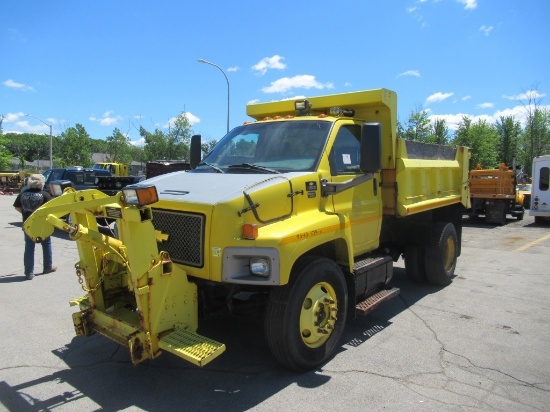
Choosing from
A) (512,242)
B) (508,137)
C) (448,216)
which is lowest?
(512,242)

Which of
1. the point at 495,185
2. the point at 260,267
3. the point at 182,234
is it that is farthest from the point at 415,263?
the point at 495,185

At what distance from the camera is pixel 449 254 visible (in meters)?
7.84

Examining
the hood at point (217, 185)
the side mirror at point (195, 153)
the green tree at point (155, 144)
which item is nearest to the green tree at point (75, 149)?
the green tree at point (155, 144)

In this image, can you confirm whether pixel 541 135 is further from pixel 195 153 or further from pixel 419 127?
pixel 195 153

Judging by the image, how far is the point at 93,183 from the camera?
15711 millimetres

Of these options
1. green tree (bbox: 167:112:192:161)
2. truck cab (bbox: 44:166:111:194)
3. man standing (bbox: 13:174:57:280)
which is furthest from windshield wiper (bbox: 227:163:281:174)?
green tree (bbox: 167:112:192:161)

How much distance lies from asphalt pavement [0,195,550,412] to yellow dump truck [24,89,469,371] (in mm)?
404

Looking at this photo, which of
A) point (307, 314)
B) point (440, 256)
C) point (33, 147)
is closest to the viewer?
point (307, 314)

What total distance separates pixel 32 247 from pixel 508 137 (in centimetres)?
5241

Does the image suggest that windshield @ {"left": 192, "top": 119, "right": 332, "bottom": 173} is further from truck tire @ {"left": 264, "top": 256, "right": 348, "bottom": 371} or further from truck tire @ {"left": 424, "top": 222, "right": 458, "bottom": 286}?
truck tire @ {"left": 424, "top": 222, "right": 458, "bottom": 286}

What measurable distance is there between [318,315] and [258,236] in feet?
3.61

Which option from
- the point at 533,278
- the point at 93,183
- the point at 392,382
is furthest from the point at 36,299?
the point at 93,183

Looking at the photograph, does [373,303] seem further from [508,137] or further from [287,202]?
[508,137]

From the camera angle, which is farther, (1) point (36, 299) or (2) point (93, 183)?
(2) point (93, 183)
